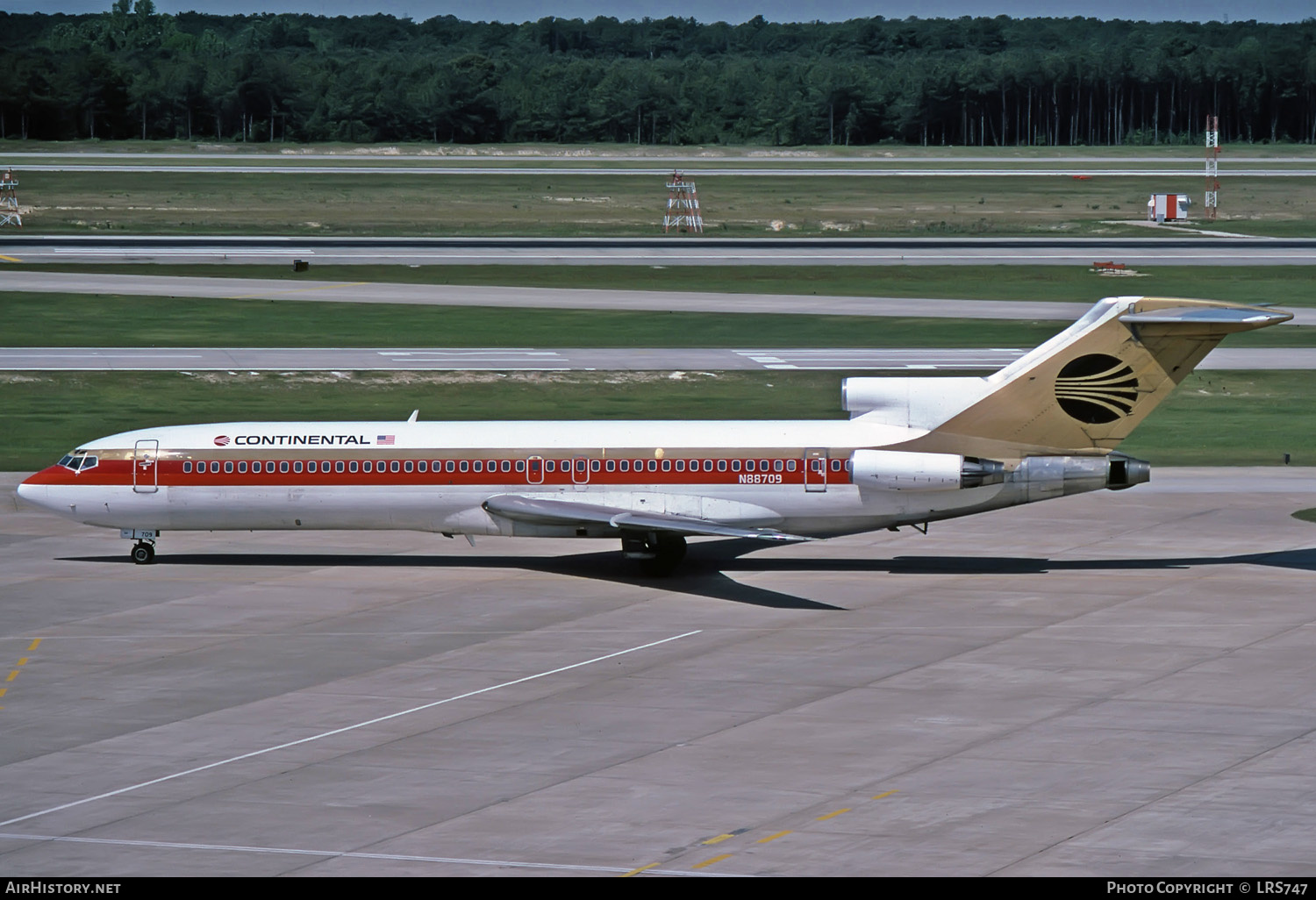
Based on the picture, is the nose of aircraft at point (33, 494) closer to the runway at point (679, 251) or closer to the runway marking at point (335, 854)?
the runway marking at point (335, 854)

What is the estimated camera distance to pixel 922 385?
36.2 meters

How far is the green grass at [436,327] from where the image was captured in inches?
2788

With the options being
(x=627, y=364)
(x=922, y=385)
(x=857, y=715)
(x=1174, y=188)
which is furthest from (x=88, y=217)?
(x=857, y=715)

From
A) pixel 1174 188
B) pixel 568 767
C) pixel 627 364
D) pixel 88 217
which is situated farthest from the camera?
pixel 1174 188

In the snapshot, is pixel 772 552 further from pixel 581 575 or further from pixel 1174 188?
pixel 1174 188

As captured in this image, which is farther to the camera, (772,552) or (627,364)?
(627,364)

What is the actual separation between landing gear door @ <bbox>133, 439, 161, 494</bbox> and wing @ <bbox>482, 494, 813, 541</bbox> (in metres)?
7.58

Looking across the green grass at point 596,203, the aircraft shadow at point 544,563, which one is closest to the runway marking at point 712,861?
the aircraft shadow at point 544,563

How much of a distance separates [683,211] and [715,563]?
88746 millimetres

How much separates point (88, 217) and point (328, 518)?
93.2 m

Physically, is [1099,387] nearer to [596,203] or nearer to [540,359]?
[540,359]

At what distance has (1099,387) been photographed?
35.5 metres

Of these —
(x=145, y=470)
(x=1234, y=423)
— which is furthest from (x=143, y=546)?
(x=1234, y=423)

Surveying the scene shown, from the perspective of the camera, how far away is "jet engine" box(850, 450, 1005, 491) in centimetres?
3525
